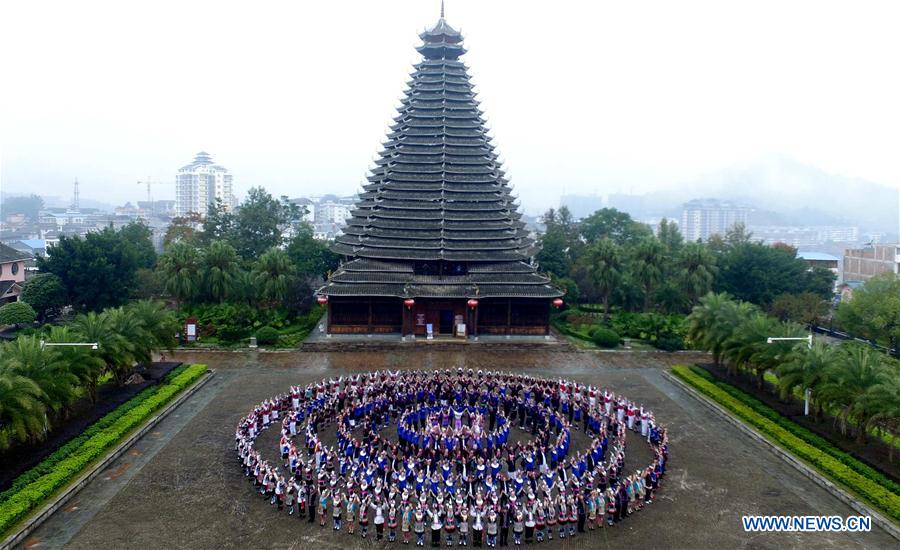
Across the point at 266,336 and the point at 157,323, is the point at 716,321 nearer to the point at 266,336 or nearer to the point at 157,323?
the point at 266,336

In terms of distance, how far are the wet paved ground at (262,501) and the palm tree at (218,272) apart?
1895 centimetres

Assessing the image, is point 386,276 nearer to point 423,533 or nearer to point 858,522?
point 423,533

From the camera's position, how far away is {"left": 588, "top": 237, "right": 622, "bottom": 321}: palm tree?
→ 5397 cm

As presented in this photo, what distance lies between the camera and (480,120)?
54.3m

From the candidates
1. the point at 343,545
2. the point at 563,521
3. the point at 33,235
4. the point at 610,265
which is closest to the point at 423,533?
the point at 343,545

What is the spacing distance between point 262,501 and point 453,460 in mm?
6778

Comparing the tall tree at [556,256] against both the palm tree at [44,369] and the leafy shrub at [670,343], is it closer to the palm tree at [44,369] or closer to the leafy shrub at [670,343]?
the leafy shrub at [670,343]

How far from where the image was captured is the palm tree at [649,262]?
53.2m

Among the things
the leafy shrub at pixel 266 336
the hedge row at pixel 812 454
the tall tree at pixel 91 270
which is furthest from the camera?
the tall tree at pixel 91 270

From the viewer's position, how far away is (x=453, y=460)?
23109mm

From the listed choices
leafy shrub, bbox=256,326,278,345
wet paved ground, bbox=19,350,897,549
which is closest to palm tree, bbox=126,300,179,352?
wet paved ground, bbox=19,350,897,549

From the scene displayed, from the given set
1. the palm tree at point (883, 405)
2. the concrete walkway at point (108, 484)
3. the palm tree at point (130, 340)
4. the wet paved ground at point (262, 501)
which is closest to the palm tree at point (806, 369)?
the palm tree at point (883, 405)

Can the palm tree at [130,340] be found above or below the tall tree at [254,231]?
below

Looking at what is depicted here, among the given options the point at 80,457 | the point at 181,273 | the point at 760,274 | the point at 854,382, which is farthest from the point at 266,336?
the point at 760,274
